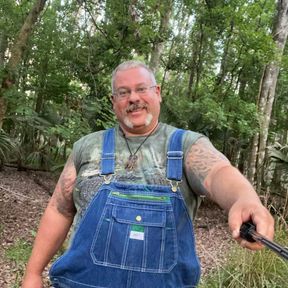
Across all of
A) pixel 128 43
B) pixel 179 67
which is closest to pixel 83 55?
pixel 128 43

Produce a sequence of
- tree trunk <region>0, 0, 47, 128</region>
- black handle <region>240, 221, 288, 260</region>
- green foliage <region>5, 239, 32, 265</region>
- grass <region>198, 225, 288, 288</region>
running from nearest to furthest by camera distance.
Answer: black handle <region>240, 221, 288, 260</region> < grass <region>198, 225, 288, 288</region> < green foliage <region>5, 239, 32, 265</region> < tree trunk <region>0, 0, 47, 128</region>

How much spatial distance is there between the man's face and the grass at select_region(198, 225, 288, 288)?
9.23ft

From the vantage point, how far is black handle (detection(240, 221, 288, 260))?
41.6 inches

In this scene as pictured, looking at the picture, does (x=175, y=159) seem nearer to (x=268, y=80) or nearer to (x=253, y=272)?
(x=253, y=272)

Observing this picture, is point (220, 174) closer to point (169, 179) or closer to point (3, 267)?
point (169, 179)

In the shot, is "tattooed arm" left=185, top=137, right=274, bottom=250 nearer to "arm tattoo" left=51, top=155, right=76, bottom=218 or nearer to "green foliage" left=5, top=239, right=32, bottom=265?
"arm tattoo" left=51, top=155, right=76, bottom=218

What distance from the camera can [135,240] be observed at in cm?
166

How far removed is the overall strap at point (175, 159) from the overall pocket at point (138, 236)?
101 mm

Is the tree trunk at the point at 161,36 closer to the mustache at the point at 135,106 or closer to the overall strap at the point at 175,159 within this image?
the mustache at the point at 135,106

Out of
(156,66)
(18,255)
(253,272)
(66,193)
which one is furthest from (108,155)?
(156,66)

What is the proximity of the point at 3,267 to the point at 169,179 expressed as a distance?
3.79 m

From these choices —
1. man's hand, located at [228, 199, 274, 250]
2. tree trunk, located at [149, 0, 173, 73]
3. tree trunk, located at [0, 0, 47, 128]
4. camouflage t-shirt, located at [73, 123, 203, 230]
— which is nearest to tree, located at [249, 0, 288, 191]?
tree trunk, located at [149, 0, 173, 73]

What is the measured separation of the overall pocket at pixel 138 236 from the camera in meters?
1.65

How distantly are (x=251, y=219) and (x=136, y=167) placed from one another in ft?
2.30
